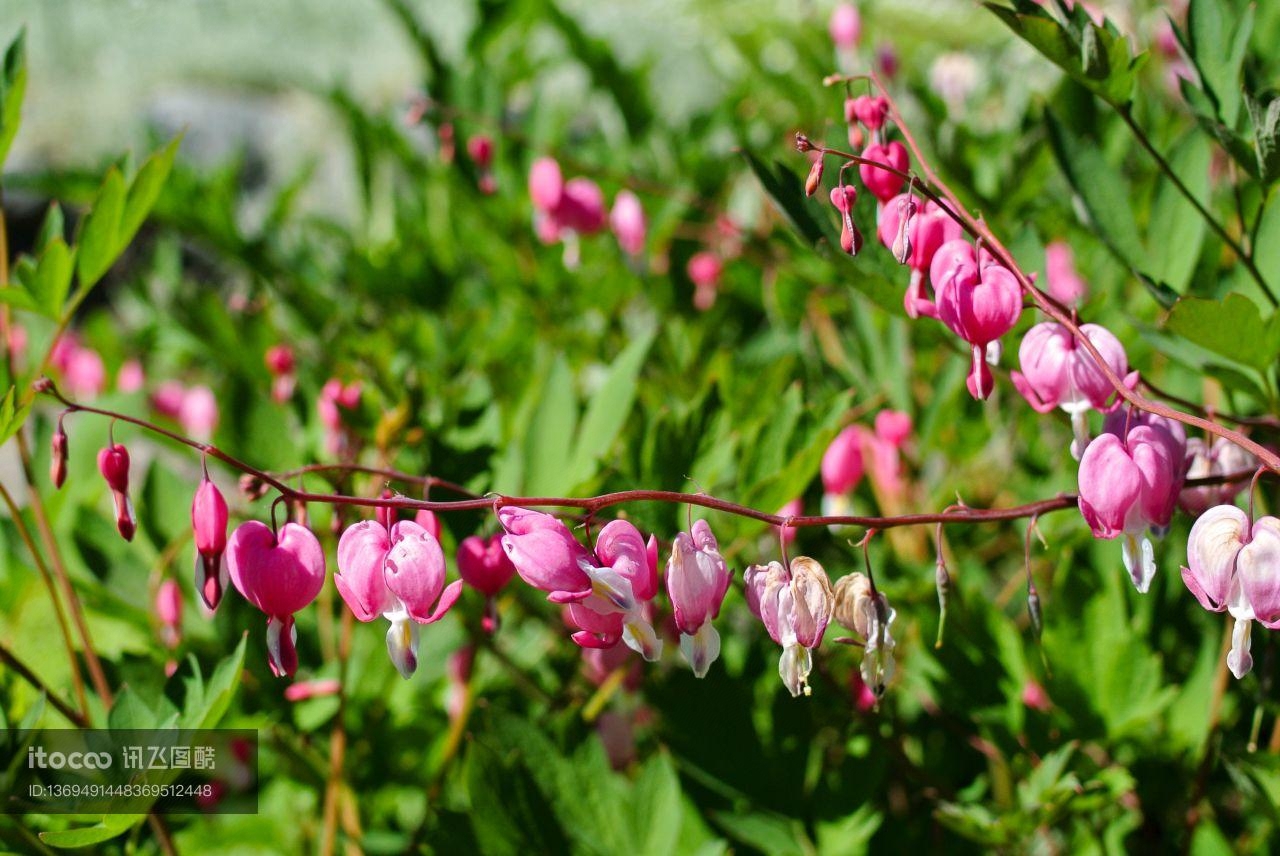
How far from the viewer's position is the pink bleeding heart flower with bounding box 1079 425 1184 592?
25.0 inches

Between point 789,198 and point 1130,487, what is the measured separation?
0.30 metres

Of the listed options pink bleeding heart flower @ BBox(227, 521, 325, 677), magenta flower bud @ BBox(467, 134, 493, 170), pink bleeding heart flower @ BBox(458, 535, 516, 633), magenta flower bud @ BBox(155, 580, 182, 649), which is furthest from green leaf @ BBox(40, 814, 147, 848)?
magenta flower bud @ BBox(467, 134, 493, 170)

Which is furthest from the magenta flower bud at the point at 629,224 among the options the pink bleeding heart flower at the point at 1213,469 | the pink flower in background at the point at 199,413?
the pink bleeding heart flower at the point at 1213,469

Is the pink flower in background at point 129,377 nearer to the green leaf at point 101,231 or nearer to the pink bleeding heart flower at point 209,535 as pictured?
the green leaf at point 101,231

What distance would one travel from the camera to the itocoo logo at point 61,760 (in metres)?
0.92

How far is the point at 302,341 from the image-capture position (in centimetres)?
196

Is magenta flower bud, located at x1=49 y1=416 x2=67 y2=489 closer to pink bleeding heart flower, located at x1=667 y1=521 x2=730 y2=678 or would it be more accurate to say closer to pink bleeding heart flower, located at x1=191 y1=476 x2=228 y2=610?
pink bleeding heart flower, located at x1=191 y1=476 x2=228 y2=610

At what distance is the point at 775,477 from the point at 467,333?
723 millimetres

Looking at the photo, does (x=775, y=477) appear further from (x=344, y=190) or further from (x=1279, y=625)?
(x=344, y=190)

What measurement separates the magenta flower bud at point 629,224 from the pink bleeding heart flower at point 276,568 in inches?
42.3

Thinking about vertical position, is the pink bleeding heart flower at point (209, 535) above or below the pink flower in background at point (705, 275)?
below

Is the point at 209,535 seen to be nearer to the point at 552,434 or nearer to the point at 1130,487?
the point at 552,434

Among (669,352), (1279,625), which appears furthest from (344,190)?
(1279,625)

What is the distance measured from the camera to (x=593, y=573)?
65 centimetres
